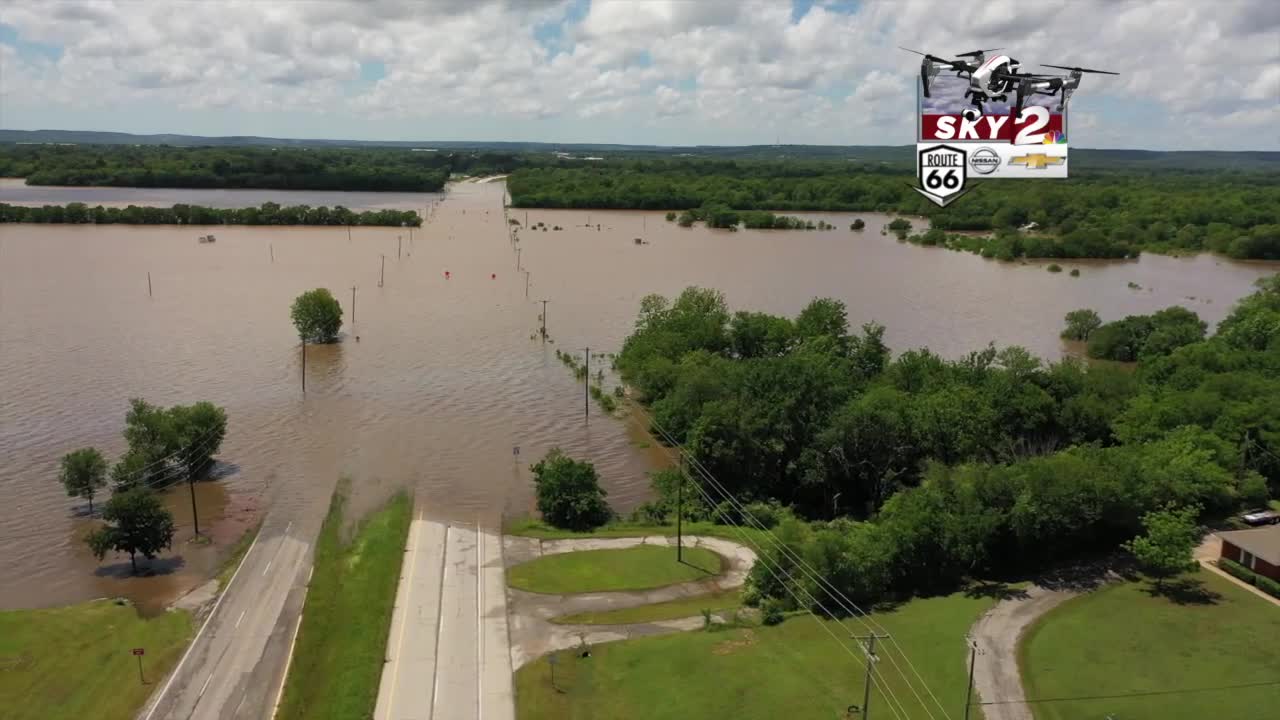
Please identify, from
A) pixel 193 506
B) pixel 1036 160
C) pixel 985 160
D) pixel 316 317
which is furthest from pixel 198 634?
pixel 316 317

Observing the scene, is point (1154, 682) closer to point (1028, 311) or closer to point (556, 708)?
point (556, 708)

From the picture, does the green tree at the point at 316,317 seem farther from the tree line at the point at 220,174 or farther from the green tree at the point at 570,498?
the tree line at the point at 220,174

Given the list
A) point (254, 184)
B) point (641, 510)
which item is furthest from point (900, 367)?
point (254, 184)

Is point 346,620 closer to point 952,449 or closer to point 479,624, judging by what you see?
point 479,624

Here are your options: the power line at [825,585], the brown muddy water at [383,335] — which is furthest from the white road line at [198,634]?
the power line at [825,585]

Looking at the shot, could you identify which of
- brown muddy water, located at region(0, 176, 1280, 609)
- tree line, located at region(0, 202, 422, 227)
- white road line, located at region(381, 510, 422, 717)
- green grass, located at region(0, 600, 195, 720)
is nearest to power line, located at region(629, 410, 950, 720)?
brown muddy water, located at region(0, 176, 1280, 609)

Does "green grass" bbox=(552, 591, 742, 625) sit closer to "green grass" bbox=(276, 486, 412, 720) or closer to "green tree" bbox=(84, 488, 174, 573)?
"green grass" bbox=(276, 486, 412, 720)
